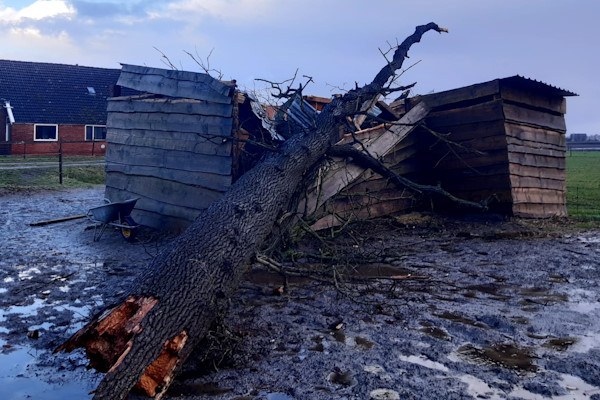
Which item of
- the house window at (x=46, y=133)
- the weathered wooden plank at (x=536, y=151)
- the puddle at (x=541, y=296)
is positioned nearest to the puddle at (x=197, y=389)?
the puddle at (x=541, y=296)

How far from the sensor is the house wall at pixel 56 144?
30562mm

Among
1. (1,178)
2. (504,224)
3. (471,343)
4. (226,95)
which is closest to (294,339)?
(471,343)

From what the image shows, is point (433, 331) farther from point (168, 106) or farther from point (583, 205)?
point (583, 205)

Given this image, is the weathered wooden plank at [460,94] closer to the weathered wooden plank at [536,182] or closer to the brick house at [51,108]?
the weathered wooden plank at [536,182]

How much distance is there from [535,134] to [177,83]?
6833 mm

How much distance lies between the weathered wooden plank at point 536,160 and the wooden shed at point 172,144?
507cm

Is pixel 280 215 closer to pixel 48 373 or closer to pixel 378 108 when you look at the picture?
pixel 48 373

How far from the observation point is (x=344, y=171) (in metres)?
8.62

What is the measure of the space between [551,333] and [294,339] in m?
2.10

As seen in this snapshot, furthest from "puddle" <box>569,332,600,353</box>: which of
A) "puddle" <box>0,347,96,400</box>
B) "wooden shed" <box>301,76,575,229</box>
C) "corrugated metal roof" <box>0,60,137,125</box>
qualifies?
"corrugated metal roof" <box>0,60,137,125</box>

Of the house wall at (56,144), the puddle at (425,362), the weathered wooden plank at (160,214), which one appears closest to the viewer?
the puddle at (425,362)

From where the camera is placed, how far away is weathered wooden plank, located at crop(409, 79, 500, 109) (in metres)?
9.70

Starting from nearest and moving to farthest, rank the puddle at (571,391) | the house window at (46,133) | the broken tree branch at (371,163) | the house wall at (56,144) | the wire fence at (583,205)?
the puddle at (571,391), the broken tree branch at (371,163), the wire fence at (583,205), the house wall at (56,144), the house window at (46,133)

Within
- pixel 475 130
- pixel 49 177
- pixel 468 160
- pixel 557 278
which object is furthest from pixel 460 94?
pixel 49 177
